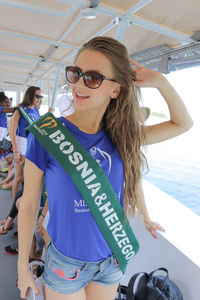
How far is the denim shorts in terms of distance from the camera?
2.93 ft

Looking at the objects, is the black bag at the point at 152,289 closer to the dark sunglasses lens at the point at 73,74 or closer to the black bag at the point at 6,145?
the dark sunglasses lens at the point at 73,74

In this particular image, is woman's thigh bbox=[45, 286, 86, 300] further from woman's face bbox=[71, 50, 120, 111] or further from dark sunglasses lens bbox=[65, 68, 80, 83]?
dark sunglasses lens bbox=[65, 68, 80, 83]

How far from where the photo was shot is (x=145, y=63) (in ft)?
10.00

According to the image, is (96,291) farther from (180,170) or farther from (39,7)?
(180,170)

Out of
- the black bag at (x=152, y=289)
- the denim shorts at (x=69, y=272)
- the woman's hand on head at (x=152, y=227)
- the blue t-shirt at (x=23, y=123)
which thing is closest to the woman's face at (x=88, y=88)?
the denim shorts at (x=69, y=272)

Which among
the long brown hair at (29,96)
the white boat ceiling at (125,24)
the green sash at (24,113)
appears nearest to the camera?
the white boat ceiling at (125,24)

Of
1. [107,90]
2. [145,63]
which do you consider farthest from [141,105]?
[145,63]

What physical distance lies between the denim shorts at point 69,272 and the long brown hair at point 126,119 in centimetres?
31

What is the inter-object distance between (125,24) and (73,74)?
6.17 ft

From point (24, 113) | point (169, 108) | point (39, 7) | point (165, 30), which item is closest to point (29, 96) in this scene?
point (24, 113)

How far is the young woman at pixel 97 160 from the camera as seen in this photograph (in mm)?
890

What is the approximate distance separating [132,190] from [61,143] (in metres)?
0.43

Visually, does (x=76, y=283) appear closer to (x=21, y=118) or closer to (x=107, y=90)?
(x=107, y=90)

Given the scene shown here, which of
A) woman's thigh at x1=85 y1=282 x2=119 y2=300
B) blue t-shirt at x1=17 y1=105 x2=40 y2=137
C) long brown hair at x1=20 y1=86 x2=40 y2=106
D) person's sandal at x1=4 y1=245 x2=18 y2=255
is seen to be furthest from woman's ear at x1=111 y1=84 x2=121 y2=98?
long brown hair at x1=20 y1=86 x2=40 y2=106
